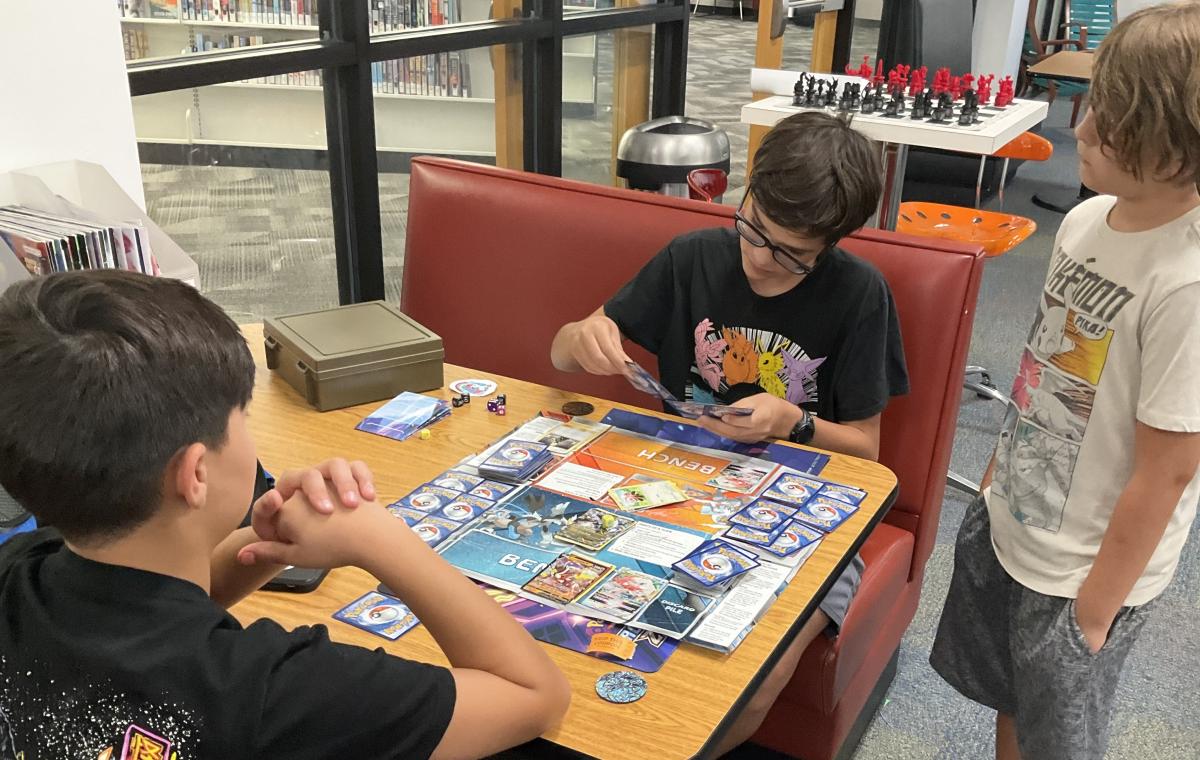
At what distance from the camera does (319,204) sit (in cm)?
362

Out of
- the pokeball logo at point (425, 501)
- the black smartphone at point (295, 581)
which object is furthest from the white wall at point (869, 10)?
the black smartphone at point (295, 581)

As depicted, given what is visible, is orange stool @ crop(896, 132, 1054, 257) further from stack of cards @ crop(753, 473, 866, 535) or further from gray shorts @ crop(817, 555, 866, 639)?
stack of cards @ crop(753, 473, 866, 535)

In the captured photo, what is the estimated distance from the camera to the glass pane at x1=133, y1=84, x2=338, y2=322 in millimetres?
3102

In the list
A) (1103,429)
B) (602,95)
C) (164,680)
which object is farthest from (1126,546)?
(602,95)

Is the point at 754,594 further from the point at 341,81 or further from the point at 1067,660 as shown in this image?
the point at 341,81

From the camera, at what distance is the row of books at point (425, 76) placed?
12.3ft

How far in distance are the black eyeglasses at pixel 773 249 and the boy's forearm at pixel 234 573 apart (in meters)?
1.02

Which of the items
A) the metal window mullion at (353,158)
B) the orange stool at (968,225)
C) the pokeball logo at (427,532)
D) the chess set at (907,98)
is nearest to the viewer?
the pokeball logo at (427,532)

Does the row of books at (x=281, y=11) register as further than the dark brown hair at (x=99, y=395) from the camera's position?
Yes

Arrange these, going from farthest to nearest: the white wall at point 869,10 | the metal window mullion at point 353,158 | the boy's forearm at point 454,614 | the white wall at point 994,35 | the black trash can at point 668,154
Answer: the white wall at point 994,35
the white wall at point 869,10
the black trash can at point 668,154
the metal window mullion at point 353,158
the boy's forearm at point 454,614

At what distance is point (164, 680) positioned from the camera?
86 centimetres

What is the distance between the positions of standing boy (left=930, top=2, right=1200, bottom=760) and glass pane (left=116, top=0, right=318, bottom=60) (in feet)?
7.80

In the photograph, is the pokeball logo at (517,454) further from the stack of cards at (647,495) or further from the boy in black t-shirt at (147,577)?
the boy in black t-shirt at (147,577)

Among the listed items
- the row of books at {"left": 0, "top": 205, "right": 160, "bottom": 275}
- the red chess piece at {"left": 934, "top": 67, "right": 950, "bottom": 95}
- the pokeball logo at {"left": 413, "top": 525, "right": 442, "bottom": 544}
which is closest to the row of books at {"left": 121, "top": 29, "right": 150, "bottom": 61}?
the row of books at {"left": 0, "top": 205, "right": 160, "bottom": 275}
